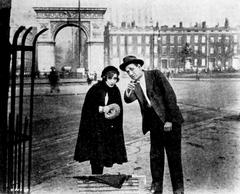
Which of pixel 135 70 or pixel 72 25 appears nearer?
pixel 135 70

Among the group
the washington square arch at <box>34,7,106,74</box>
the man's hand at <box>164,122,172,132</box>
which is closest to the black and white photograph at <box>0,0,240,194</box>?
the man's hand at <box>164,122,172,132</box>

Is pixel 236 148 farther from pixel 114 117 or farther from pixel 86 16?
pixel 86 16

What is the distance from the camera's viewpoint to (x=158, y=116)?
3.39 m

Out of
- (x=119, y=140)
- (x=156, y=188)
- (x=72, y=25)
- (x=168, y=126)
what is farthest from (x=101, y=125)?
(x=72, y=25)

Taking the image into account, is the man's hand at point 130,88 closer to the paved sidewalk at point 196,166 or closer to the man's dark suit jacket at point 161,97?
the man's dark suit jacket at point 161,97

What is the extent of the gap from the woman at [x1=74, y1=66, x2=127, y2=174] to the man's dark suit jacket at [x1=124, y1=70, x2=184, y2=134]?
1.04ft

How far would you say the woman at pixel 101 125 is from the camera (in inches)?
145

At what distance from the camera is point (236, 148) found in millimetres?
4426

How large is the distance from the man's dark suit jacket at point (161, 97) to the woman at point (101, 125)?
1.04 ft

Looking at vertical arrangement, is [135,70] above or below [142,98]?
above

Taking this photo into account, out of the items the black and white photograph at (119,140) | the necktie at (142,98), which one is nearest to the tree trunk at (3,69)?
the black and white photograph at (119,140)

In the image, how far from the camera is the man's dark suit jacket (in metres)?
3.29

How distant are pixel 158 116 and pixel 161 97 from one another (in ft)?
0.65

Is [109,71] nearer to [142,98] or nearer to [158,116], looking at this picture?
[142,98]
